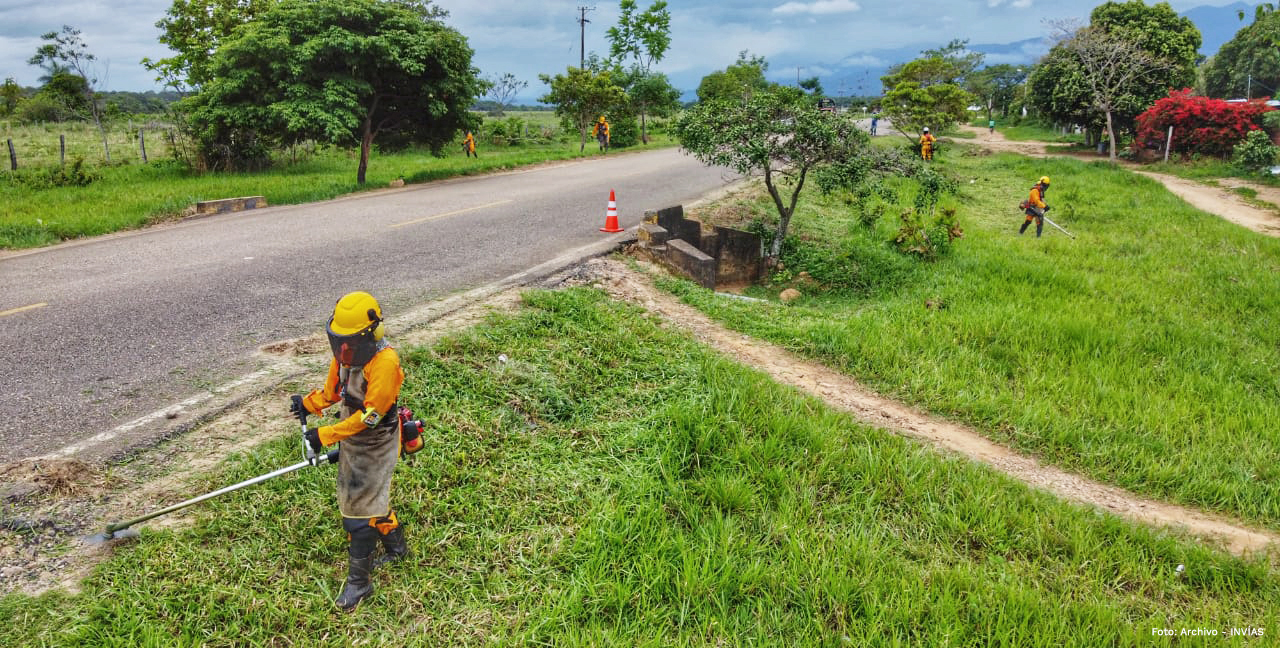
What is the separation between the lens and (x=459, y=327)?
5082 millimetres

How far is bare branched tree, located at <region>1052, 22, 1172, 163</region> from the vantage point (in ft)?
73.3

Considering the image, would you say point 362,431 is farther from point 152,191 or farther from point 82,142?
point 82,142

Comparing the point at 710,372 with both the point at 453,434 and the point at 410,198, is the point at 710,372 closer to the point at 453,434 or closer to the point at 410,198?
the point at 453,434

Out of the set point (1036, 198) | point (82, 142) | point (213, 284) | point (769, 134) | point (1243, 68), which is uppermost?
point (1243, 68)

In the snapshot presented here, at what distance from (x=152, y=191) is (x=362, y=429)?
11920mm

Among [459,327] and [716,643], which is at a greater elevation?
[459,327]

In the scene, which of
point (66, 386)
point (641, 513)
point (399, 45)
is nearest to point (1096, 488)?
point (641, 513)

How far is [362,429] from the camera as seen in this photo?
8.93 feet

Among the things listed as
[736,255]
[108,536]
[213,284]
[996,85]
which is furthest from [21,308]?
[996,85]

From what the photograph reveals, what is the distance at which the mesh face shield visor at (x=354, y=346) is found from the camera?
264cm

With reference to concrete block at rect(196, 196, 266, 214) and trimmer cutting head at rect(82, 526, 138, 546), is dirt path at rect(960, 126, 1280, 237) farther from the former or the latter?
concrete block at rect(196, 196, 266, 214)

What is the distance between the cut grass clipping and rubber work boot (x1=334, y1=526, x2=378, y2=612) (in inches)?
1.9

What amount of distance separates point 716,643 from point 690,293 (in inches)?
185

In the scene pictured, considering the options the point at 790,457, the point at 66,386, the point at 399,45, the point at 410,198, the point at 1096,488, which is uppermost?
the point at 399,45
